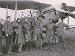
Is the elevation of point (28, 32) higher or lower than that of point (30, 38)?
higher

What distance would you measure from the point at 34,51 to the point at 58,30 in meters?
2.14

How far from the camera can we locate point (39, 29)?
473 inches

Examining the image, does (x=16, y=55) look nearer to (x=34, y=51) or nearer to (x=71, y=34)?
(x=34, y=51)

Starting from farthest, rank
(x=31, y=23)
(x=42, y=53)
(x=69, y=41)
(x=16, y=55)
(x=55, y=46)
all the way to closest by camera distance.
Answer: (x=69, y=41) < (x=55, y=46) < (x=31, y=23) < (x=42, y=53) < (x=16, y=55)

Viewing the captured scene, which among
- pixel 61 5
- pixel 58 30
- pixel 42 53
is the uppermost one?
pixel 61 5

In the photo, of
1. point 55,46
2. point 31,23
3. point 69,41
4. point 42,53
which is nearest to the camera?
point 42,53

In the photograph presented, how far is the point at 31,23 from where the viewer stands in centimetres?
1188

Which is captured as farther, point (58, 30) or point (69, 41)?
point (69, 41)

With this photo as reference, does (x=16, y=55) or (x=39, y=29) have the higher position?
(x=39, y=29)

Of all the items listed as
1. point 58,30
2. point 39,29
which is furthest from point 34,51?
point 58,30

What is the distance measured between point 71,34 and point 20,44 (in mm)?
5549

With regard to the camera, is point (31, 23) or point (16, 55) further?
point (31, 23)

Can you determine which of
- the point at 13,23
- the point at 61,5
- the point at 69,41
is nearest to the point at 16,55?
the point at 13,23

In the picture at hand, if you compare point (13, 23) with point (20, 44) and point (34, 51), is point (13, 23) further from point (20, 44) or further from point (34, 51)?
point (34, 51)
